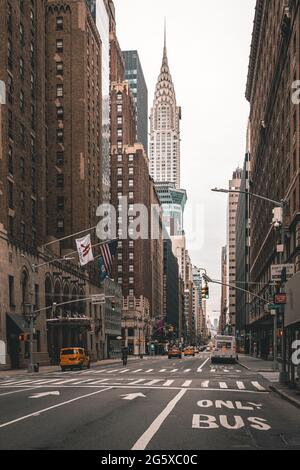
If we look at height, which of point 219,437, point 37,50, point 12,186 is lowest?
point 219,437

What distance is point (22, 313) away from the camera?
58.9 meters

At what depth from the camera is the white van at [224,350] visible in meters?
69.3

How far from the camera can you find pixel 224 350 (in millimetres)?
69875

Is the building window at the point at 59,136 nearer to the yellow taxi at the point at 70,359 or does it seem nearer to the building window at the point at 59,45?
the building window at the point at 59,45

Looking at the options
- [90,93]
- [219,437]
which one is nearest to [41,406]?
[219,437]

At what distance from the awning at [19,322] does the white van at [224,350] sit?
23224 mm

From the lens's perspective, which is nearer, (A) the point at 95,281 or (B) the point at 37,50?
(B) the point at 37,50

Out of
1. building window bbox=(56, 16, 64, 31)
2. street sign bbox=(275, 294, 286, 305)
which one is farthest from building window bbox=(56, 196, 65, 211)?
street sign bbox=(275, 294, 286, 305)

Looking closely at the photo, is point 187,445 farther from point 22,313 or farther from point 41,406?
point 22,313

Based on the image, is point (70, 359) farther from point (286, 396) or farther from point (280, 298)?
point (286, 396)

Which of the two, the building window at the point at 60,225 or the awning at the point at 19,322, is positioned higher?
the building window at the point at 60,225

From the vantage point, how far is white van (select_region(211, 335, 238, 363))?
227ft

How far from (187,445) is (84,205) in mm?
81677

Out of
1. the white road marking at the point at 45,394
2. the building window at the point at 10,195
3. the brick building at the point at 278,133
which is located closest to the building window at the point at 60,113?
the brick building at the point at 278,133
